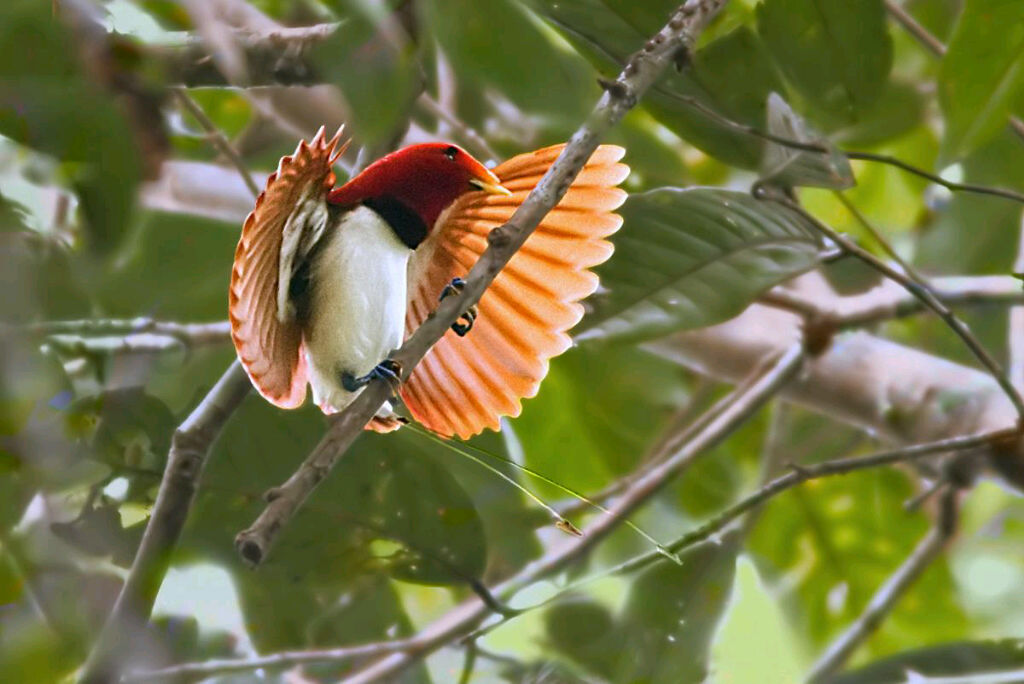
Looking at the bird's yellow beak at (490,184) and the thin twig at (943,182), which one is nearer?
the bird's yellow beak at (490,184)

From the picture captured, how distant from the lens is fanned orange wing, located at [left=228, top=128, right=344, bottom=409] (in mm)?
344

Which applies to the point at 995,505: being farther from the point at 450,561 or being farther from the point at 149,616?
the point at 149,616

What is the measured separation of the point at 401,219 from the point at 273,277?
0.05 meters

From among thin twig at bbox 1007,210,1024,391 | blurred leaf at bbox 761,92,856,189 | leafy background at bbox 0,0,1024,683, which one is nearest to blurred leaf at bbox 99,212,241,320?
leafy background at bbox 0,0,1024,683

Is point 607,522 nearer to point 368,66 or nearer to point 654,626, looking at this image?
point 654,626

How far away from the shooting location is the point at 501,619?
406 mm

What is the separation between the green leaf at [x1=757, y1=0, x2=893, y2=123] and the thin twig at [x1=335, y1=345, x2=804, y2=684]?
0.15 m

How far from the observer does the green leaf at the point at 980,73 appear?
1.55 feet

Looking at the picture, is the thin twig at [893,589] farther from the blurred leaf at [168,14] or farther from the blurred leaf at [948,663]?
the blurred leaf at [168,14]

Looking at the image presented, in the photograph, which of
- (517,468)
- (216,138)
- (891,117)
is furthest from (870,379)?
(216,138)

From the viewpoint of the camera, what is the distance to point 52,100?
361 mm

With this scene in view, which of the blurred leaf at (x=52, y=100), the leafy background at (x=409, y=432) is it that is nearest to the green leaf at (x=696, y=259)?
the leafy background at (x=409, y=432)

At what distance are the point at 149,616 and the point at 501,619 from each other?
0.13 meters

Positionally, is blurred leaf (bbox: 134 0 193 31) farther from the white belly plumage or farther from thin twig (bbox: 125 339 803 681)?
thin twig (bbox: 125 339 803 681)
